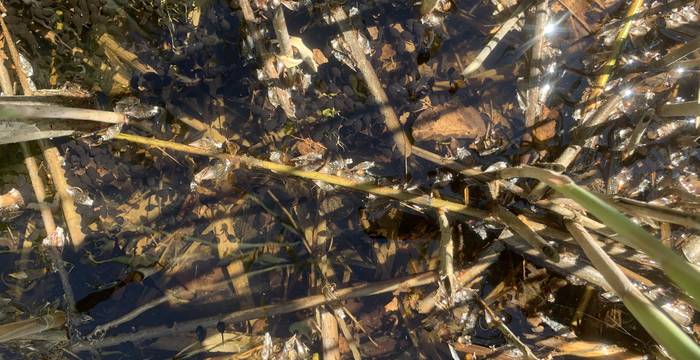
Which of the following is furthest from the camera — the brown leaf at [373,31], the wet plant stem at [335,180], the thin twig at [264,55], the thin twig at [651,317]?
the brown leaf at [373,31]

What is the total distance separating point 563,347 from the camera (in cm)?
250

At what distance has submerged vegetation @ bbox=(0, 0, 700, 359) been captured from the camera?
2396mm

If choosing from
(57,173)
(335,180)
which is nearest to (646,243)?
(335,180)

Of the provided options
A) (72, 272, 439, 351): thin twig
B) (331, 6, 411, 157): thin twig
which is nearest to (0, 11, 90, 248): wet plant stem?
(72, 272, 439, 351): thin twig

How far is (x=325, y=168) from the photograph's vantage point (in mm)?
2328

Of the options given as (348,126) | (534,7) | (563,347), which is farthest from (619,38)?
(563,347)

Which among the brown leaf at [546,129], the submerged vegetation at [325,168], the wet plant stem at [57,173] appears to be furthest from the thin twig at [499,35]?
the wet plant stem at [57,173]

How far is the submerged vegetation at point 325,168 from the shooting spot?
240cm

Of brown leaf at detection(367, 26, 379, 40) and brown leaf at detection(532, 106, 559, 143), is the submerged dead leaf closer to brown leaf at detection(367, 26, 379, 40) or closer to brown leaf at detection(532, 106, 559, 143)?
brown leaf at detection(532, 106, 559, 143)

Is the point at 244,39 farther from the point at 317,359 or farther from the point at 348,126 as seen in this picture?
the point at 317,359

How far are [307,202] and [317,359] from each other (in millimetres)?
836

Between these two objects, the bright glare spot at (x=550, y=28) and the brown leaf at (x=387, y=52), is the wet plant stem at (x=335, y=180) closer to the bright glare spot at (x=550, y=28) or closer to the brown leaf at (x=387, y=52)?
the brown leaf at (x=387, y=52)

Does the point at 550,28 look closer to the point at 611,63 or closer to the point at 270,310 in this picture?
the point at 611,63

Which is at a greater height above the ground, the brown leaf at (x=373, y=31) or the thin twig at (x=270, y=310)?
the brown leaf at (x=373, y=31)
